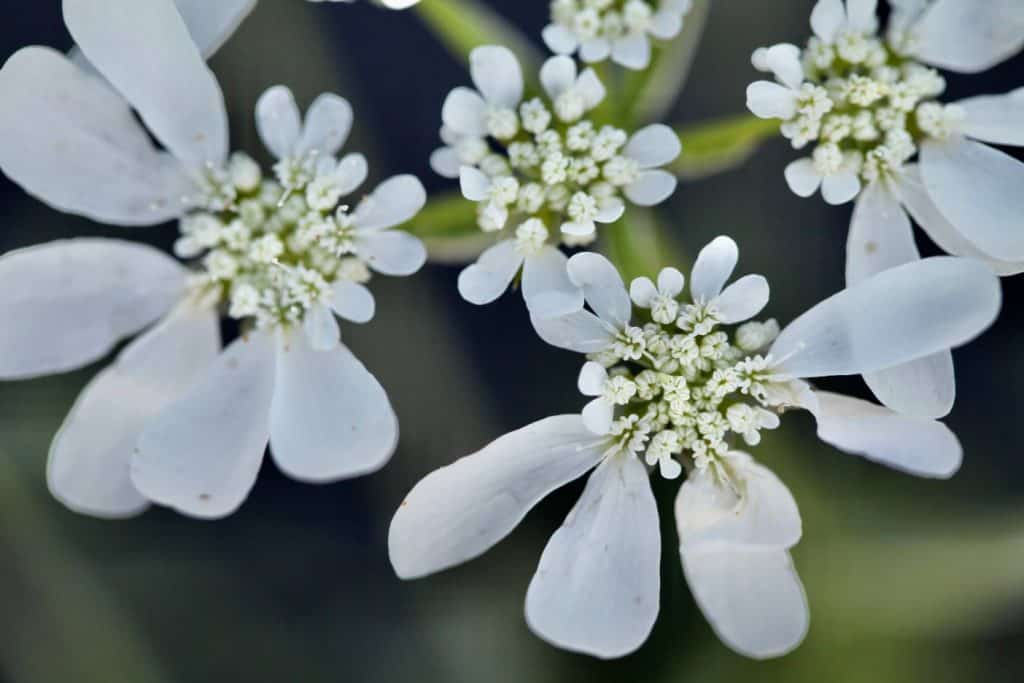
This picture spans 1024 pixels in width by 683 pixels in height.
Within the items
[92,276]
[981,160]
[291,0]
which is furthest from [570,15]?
[291,0]

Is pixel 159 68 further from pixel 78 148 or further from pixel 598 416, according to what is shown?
pixel 598 416

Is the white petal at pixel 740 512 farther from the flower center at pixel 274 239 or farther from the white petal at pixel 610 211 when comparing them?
the flower center at pixel 274 239

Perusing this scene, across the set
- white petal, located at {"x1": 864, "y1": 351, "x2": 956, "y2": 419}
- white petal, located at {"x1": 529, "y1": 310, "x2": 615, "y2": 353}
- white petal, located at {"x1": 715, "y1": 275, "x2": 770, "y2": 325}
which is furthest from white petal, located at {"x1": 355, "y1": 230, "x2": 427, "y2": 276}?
white petal, located at {"x1": 864, "y1": 351, "x2": 956, "y2": 419}

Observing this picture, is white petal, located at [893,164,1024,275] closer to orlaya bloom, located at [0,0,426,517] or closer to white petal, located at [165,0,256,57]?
orlaya bloom, located at [0,0,426,517]

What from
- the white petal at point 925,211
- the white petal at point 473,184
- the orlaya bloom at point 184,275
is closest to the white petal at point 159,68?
the orlaya bloom at point 184,275

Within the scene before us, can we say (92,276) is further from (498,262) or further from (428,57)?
(428,57)

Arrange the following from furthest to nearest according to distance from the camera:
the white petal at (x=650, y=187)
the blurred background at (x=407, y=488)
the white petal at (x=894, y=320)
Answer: the blurred background at (x=407, y=488) → the white petal at (x=650, y=187) → the white petal at (x=894, y=320)
